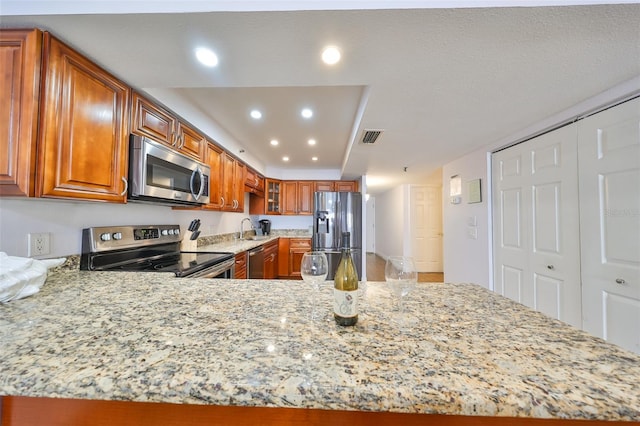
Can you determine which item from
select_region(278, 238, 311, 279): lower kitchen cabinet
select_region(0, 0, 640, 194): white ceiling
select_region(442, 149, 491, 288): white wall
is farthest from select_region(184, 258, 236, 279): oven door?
select_region(442, 149, 491, 288): white wall

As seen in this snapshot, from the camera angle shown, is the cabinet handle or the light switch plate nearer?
the cabinet handle

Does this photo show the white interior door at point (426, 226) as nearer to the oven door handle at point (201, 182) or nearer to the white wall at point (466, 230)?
the white wall at point (466, 230)

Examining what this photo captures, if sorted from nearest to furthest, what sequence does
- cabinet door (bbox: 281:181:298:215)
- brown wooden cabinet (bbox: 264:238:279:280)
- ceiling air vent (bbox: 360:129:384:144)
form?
ceiling air vent (bbox: 360:129:384:144), brown wooden cabinet (bbox: 264:238:279:280), cabinet door (bbox: 281:181:298:215)

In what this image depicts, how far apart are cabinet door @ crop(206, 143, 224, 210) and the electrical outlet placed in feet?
4.03

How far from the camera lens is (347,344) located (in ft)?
1.92

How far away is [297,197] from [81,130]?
3.63 m

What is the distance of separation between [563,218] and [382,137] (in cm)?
A: 158

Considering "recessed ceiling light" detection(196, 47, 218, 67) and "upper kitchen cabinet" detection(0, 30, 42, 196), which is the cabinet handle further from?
"recessed ceiling light" detection(196, 47, 218, 67)

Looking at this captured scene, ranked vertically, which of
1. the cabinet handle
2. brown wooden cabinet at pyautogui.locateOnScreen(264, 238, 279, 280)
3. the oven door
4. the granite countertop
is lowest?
brown wooden cabinet at pyautogui.locateOnScreen(264, 238, 279, 280)

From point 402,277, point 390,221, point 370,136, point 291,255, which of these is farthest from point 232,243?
point 390,221

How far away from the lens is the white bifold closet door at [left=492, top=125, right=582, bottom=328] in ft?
5.73

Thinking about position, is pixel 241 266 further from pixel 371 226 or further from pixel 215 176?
pixel 371 226

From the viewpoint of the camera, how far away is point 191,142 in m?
2.15

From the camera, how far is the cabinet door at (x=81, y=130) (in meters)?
1.06
